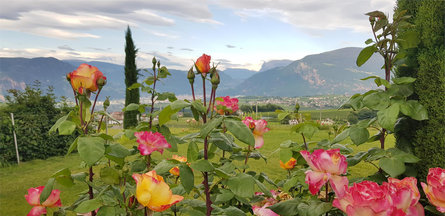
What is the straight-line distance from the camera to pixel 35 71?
18725cm

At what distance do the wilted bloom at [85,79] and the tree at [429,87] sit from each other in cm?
147

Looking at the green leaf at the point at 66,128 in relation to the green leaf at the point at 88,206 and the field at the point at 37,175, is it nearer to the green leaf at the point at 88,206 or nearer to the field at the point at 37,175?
the green leaf at the point at 88,206

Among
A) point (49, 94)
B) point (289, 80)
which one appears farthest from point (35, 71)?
point (49, 94)

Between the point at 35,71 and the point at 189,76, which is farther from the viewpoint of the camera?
the point at 35,71

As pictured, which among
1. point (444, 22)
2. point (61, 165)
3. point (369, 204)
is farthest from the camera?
point (61, 165)

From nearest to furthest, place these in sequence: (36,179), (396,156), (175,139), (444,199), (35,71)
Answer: (444,199)
(396,156)
(175,139)
(36,179)
(35,71)

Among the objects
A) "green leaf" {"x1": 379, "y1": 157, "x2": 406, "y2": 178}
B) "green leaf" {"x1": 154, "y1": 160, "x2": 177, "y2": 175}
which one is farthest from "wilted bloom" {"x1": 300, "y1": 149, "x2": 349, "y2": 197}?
"green leaf" {"x1": 154, "y1": 160, "x2": 177, "y2": 175}

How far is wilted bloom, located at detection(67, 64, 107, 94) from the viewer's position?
1.12m

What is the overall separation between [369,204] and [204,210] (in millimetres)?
774

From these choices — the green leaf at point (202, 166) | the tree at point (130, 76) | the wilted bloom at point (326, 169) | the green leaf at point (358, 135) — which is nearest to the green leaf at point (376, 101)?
the green leaf at point (358, 135)

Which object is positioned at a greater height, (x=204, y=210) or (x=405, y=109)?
(x=405, y=109)

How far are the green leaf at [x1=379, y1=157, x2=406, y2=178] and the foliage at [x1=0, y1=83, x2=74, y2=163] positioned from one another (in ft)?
21.8

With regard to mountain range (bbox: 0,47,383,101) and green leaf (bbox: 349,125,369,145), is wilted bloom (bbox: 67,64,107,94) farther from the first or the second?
mountain range (bbox: 0,47,383,101)

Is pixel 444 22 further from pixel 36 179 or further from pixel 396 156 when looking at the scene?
pixel 36 179
